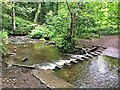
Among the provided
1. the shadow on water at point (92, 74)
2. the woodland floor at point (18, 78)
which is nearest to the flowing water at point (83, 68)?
the shadow on water at point (92, 74)

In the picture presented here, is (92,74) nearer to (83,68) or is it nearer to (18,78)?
(83,68)

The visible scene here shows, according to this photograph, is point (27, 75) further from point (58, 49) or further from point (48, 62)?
point (58, 49)

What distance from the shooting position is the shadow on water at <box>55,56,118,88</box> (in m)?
6.93

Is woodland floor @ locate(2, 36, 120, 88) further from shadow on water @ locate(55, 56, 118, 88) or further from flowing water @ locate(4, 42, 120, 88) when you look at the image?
shadow on water @ locate(55, 56, 118, 88)

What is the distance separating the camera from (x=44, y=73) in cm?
792

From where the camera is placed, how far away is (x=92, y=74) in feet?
26.3

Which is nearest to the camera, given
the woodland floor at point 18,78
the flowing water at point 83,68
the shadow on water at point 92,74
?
the woodland floor at point 18,78

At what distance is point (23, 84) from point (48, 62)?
3339mm

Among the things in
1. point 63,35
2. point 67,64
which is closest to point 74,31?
point 63,35

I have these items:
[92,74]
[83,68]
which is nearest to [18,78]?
[92,74]

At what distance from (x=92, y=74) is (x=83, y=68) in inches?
34.8

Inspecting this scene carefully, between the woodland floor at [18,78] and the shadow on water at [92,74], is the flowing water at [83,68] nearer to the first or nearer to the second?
the shadow on water at [92,74]

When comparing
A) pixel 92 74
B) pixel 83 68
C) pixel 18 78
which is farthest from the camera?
pixel 83 68

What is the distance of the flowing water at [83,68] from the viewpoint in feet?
23.3
